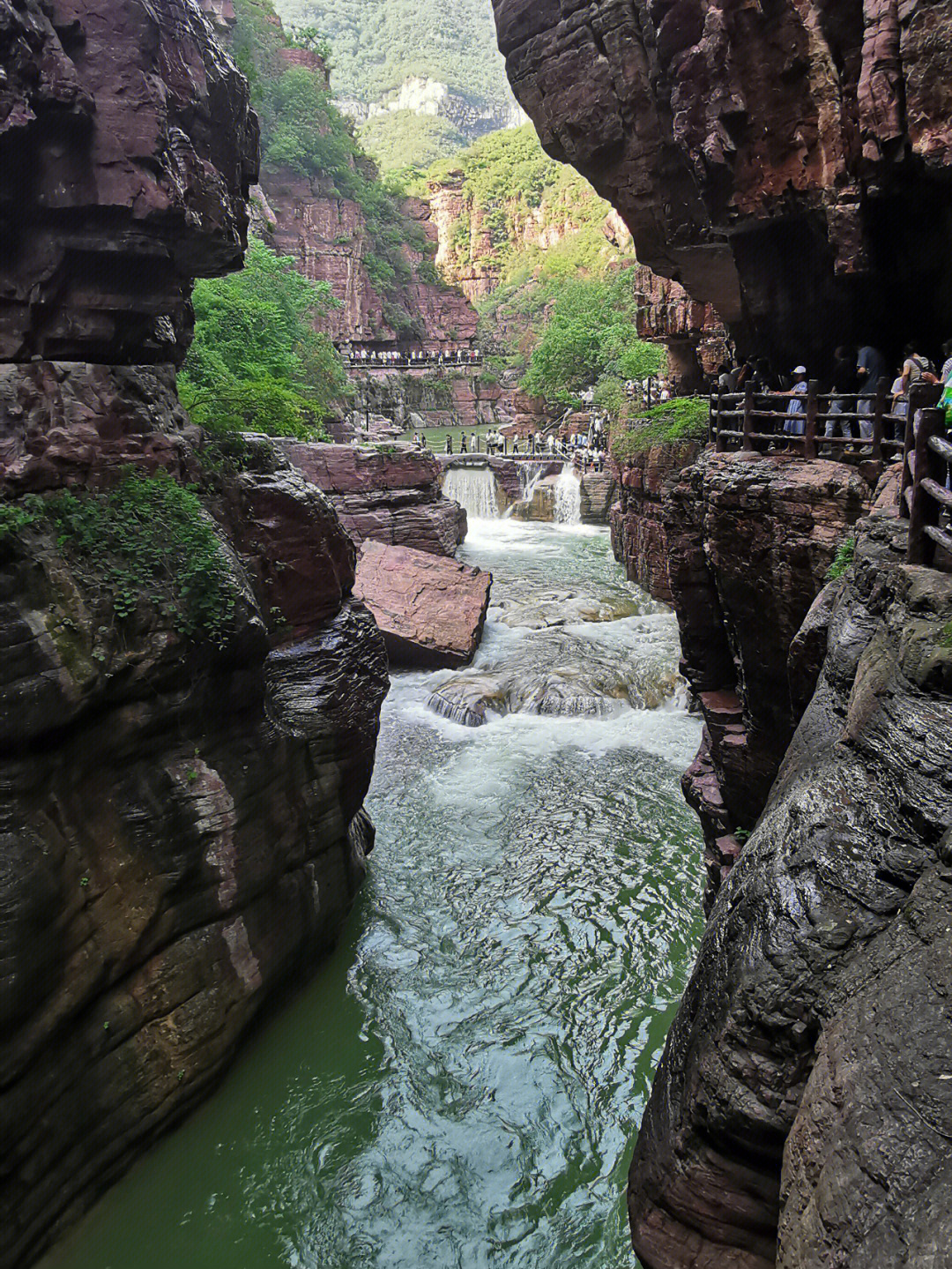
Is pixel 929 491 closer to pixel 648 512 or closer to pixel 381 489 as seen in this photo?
pixel 648 512

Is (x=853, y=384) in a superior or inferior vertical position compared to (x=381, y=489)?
superior

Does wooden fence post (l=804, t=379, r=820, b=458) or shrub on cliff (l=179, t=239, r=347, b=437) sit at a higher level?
shrub on cliff (l=179, t=239, r=347, b=437)

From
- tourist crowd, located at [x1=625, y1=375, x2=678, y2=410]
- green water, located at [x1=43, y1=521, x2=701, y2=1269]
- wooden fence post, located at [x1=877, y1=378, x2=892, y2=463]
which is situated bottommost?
green water, located at [x1=43, y1=521, x2=701, y2=1269]

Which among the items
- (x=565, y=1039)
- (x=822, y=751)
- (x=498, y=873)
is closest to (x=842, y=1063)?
(x=822, y=751)

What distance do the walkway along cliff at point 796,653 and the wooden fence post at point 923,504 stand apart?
0.23 metres

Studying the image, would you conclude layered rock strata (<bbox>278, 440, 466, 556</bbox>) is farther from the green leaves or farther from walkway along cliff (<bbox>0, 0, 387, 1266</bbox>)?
the green leaves

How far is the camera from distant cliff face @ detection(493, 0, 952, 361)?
912 centimetres

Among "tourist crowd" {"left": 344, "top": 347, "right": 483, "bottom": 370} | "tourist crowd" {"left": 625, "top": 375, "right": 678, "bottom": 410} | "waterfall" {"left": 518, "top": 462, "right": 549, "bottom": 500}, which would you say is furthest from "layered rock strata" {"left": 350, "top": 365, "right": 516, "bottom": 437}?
"tourist crowd" {"left": 625, "top": 375, "right": 678, "bottom": 410}

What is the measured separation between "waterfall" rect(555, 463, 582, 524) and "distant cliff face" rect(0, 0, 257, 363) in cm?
2521

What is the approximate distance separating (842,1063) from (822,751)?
205 centimetres

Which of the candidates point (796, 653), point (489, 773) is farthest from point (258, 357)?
point (796, 653)

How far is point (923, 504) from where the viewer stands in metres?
4.94

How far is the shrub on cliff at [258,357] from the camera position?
44.9 feet

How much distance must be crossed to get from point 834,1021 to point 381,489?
20.3m
